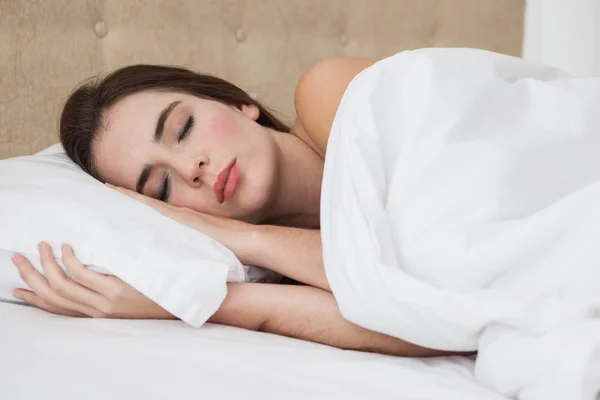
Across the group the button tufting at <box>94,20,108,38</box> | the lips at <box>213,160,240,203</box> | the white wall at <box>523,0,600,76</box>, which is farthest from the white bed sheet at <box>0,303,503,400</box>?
the white wall at <box>523,0,600,76</box>

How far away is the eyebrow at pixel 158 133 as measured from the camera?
1250 mm

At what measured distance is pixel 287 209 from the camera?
141cm

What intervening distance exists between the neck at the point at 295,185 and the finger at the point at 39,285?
0.46 meters

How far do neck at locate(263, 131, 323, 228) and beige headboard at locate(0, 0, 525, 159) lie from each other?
17.0 inches

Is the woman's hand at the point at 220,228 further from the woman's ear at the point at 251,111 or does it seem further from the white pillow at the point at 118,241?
the woman's ear at the point at 251,111

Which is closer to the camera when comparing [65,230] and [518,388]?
[518,388]

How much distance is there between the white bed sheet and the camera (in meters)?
0.73

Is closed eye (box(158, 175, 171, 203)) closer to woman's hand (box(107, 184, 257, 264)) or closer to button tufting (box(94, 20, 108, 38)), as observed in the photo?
woman's hand (box(107, 184, 257, 264))

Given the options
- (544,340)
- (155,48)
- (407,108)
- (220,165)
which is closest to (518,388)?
(544,340)

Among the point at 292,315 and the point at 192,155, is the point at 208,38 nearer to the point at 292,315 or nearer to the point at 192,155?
the point at 192,155

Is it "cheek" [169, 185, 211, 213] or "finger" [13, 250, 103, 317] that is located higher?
"cheek" [169, 185, 211, 213]

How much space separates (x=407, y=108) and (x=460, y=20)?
131 cm

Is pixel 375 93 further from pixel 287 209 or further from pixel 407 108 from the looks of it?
pixel 287 209

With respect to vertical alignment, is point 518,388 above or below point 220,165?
below
